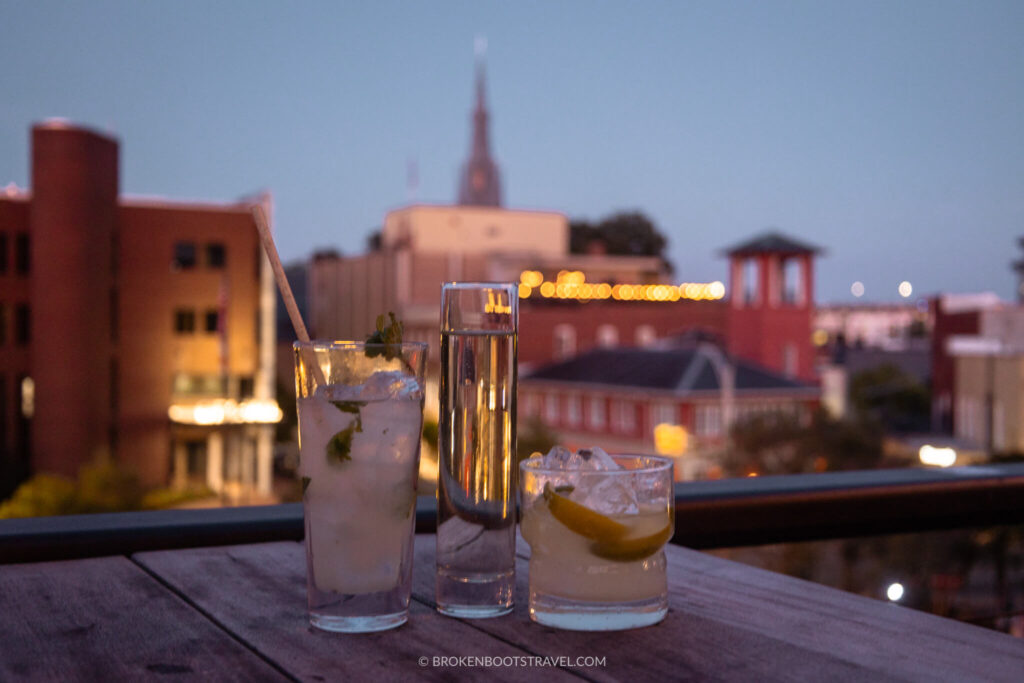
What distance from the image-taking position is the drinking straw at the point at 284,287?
72 cm

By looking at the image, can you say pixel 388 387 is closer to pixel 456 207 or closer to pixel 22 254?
pixel 22 254

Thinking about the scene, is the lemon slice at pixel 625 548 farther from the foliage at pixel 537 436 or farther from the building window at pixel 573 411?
the building window at pixel 573 411

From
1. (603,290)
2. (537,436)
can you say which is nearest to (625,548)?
(537,436)

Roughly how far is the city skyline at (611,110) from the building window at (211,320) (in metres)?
25.4

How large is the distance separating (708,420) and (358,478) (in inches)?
954

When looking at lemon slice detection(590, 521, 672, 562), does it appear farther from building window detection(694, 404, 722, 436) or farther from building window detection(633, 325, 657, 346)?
building window detection(633, 325, 657, 346)

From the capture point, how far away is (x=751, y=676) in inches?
23.8

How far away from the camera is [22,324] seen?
2341 centimetres

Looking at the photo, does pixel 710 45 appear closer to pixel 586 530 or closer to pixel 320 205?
pixel 320 205

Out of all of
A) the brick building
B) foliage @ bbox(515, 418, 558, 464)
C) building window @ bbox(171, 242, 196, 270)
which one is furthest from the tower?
building window @ bbox(171, 242, 196, 270)

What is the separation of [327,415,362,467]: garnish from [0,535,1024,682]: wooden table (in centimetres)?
11

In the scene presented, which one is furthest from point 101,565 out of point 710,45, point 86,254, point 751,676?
point 710,45

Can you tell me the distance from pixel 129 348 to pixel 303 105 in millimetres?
41071

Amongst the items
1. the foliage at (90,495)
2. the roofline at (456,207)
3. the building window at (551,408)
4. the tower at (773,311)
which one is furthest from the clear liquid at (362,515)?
→ the roofline at (456,207)
